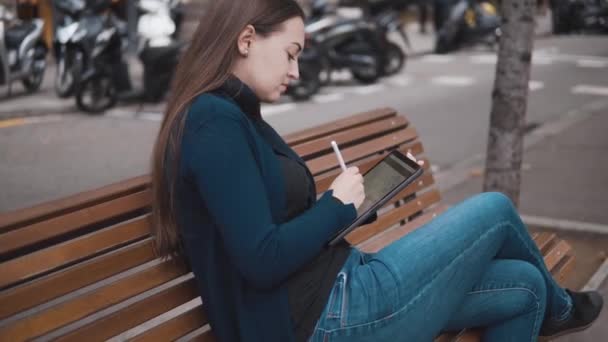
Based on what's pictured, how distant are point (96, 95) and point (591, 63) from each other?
9.13 metres

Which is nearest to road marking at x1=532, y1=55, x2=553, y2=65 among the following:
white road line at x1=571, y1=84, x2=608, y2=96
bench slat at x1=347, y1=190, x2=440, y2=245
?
white road line at x1=571, y1=84, x2=608, y2=96

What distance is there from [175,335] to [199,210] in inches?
14.8

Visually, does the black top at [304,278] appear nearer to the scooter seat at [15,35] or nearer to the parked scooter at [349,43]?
the scooter seat at [15,35]

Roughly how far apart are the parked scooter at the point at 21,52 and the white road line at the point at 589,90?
22.9ft

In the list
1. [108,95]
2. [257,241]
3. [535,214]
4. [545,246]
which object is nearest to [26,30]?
[108,95]

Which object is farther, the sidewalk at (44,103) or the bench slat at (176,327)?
the sidewalk at (44,103)

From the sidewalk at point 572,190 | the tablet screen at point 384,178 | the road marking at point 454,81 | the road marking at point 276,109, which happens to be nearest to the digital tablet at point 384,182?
the tablet screen at point 384,178

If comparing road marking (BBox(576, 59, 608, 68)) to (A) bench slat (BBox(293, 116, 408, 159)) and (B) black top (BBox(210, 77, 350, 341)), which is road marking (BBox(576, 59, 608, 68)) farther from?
(B) black top (BBox(210, 77, 350, 341))

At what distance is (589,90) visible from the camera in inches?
456

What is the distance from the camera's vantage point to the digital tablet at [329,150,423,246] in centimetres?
232

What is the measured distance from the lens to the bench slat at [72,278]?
1.91m

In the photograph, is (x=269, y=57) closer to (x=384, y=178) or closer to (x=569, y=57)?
(x=384, y=178)

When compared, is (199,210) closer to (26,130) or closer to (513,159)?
(513,159)

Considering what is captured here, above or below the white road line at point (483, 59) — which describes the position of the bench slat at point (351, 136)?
above
